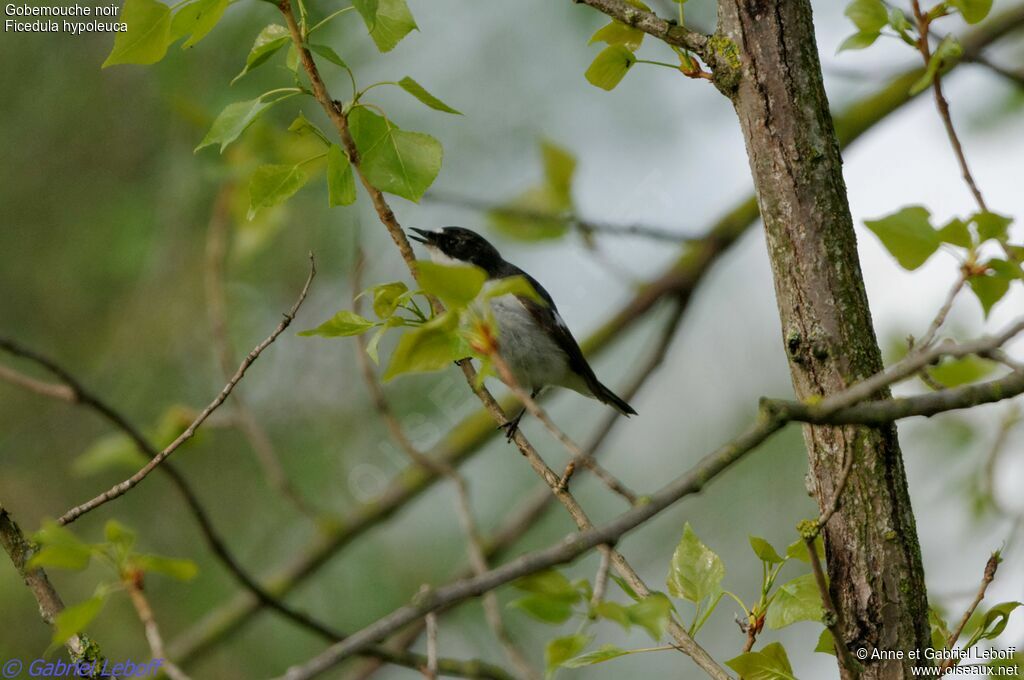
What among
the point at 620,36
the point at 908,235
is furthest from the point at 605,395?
the point at 908,235

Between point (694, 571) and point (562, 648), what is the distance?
2.41 ft

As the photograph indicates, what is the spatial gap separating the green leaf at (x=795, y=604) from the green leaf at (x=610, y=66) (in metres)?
1.14

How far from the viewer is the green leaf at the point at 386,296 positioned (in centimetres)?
212

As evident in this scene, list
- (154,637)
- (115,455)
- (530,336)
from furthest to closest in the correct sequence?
1. (530,336)
2. (115,455)
3. (154,637)

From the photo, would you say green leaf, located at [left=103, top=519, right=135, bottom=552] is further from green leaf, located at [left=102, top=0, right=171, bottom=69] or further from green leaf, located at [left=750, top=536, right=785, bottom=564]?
green leaf, located at [left=750, top=536, right=785, bottom=564]

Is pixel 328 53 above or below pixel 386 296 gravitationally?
above

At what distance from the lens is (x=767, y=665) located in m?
1.93

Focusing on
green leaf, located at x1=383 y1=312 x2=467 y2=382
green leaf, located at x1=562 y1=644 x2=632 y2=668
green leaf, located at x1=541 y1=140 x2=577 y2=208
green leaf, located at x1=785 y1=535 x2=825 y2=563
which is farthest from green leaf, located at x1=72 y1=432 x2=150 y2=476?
green leaf, located at x1=785 y1=535 x2=825 y2=563

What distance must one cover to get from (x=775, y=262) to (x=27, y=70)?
275 inches

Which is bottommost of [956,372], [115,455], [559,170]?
[956,372]

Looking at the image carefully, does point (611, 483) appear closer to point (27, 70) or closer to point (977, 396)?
point (977, 396)

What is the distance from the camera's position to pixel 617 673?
7832 mm

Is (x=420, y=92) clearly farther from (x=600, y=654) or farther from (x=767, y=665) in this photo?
(x=767, y=665)

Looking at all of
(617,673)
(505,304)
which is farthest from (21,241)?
(617,673)
